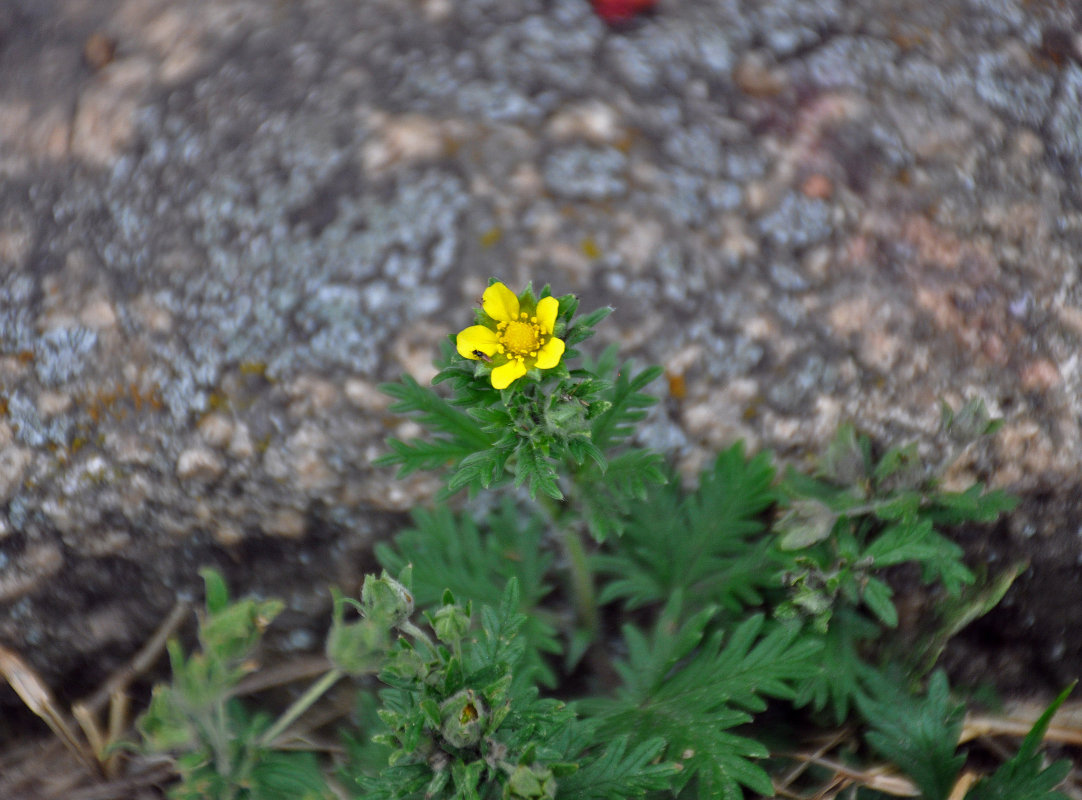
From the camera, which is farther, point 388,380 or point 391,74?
point 391,74

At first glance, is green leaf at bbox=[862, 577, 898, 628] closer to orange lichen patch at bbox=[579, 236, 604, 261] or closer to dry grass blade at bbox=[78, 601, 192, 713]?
orange lichen patch at bbox=[579, 236, 604, 261]

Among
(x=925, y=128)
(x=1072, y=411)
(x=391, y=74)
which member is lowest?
(x=1072, y=411)

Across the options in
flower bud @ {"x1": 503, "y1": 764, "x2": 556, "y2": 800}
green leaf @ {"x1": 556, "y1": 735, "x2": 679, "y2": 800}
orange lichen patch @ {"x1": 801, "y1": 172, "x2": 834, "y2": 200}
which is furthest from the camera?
orange lichen patch @ {"x1": 801, "y1": 172, "x2": 834, "y2": 200}

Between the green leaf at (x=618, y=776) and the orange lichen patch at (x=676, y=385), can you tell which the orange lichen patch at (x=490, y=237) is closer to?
the orange lichen patch at (x=676, y=385)

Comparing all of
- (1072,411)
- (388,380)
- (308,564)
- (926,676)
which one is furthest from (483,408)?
(1072,411)

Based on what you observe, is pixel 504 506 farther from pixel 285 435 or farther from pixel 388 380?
pixel 285 435

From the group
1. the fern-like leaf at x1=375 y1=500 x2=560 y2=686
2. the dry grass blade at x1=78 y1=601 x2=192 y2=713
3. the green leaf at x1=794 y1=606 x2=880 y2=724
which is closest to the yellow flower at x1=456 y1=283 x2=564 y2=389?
the fern-like leaf at x1=375 y1=500 x2=560 y2=686
